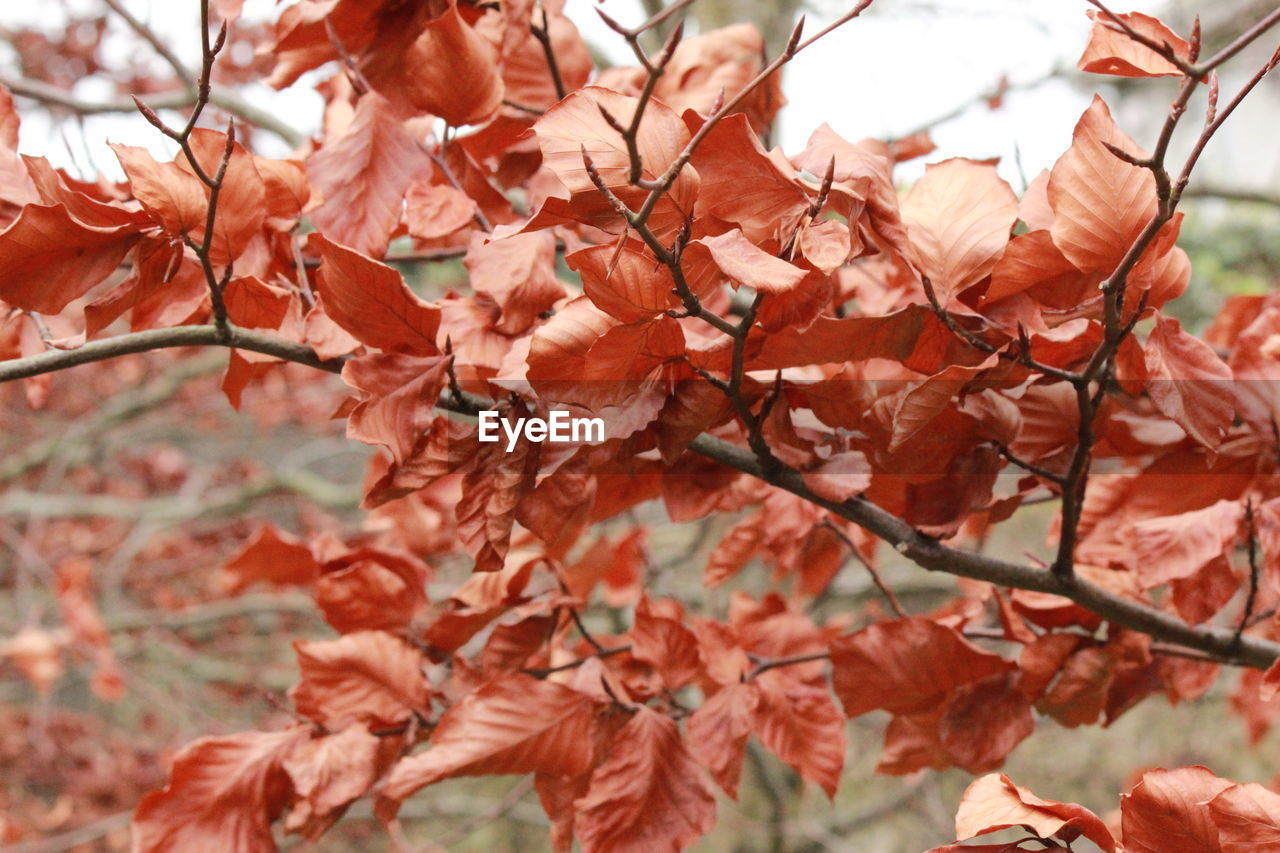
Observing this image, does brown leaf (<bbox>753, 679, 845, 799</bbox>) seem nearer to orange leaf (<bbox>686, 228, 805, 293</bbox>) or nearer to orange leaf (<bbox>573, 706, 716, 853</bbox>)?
orange leaf (<bbox>573, 706, 716, 853</bbox>)

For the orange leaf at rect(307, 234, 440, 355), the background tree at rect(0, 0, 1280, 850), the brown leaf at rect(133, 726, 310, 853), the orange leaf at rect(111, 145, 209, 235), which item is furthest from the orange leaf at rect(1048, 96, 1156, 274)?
the brown leaf at rect(133, 726, 310, 853)

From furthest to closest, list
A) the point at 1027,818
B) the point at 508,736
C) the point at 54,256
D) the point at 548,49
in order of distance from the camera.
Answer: the point at 548,49
the point at 508,736
the point at 54,256
the point at 1027,818

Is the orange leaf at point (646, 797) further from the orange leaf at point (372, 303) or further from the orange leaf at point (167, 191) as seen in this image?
the orange leaf at point (167, 191)

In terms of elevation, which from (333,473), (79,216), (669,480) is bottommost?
(333,473)

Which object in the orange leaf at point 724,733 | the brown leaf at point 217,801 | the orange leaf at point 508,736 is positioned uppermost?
the orange leaf at point 508,736

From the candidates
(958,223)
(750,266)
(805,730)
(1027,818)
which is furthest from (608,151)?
(805,730)

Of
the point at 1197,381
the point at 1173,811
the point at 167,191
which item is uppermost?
the point at 167,191

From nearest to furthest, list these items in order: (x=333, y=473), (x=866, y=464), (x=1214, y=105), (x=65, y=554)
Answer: (x=1214, y=105), (x=866, y=464), (x=65, y=554), (x=333, y=473)

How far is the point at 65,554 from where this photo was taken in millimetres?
2801

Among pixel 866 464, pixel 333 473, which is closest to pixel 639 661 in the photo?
pixel 866 464

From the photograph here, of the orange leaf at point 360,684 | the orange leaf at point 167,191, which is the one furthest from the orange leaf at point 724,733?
the orange leaf at point 167,191

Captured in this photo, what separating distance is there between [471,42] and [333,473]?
11.6 feet

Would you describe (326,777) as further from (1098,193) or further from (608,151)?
(1098,193)

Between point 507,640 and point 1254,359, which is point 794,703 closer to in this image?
point 507,640
